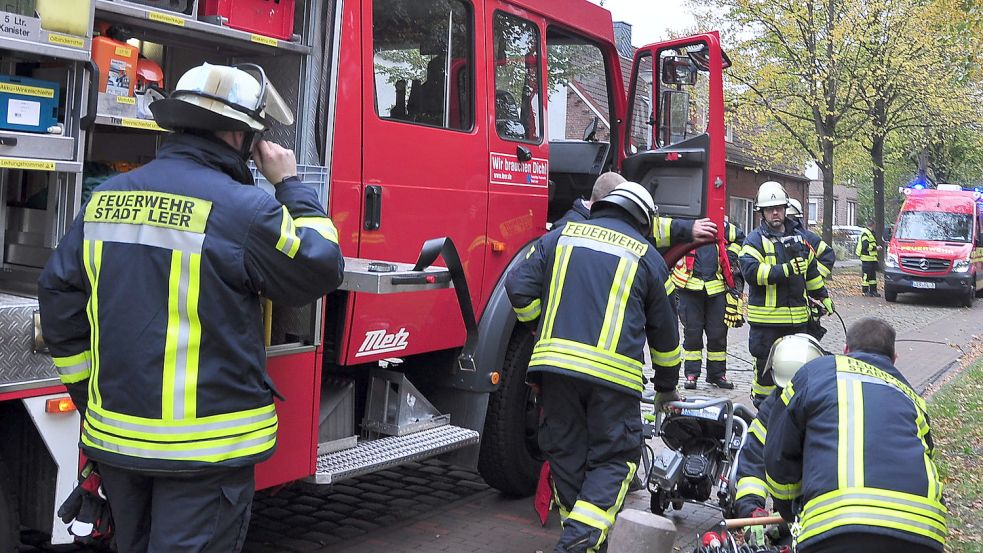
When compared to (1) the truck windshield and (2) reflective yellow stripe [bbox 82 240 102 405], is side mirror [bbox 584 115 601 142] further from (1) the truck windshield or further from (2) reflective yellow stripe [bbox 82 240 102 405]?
(1) the truck windshield

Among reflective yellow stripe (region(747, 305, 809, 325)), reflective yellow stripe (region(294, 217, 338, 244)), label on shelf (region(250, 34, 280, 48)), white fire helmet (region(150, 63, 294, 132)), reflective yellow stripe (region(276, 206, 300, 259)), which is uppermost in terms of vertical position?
label on shelf (region(250, 34, 280, 48))

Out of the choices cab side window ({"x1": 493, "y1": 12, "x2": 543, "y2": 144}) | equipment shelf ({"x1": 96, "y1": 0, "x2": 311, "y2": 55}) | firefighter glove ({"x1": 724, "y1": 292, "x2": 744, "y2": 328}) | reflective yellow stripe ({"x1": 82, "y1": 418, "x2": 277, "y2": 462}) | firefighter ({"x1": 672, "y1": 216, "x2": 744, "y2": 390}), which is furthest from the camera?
firefighter ({"x1": 672, "y1": 216, "x2": 744, "y2": 390})

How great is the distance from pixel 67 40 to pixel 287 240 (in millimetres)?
1088

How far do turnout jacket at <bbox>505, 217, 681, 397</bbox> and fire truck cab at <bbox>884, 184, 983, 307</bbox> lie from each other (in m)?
17.9

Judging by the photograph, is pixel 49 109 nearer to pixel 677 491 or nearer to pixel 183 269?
pixel 183 269

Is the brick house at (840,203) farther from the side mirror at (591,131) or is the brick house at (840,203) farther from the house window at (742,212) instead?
the side mirror at (591,131)

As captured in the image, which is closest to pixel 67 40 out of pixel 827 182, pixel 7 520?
pixel 7 520

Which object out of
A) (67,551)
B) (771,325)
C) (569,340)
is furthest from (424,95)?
(771,325)

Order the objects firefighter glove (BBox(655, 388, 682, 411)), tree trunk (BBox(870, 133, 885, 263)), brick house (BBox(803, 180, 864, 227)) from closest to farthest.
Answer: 1. firefighter glove (BBox(655, 388, 682, 411))
2. tree trunk (BBox(870, 133, 885, 263))
3. brick house (BBox(803, 180, 864, 227))

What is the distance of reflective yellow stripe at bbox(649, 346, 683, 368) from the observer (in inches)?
176

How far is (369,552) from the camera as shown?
15.6 ft

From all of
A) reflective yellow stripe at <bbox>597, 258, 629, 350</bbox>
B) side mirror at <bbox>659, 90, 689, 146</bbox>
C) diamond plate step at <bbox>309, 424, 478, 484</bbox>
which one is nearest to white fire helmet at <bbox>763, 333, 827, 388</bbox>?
reflective yellow stripe at <bbox>597, 258, 629, 350</bbox>

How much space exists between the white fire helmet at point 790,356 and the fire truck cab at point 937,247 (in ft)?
57.8

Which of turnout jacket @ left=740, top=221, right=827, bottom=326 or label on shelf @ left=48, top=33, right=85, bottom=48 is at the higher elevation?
label on shelf @ left=48, top=33, right=85, bottom=48
